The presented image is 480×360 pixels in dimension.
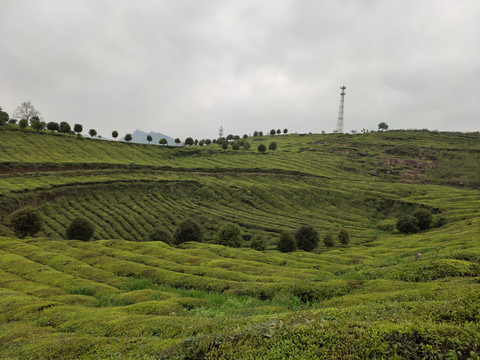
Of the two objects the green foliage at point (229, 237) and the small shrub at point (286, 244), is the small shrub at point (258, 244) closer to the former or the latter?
the green foliage at point (229, 237)

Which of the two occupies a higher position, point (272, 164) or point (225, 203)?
point (272, 164)

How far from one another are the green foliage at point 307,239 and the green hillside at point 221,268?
2.78 m

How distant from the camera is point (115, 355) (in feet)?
27.0

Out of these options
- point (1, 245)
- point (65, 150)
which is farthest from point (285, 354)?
point (65, 150)

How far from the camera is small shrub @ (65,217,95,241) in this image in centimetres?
4531

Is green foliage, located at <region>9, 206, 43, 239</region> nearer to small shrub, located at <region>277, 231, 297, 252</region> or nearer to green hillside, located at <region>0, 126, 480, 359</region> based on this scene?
green hillside, located at <region>0, 126, 480, 359</region>

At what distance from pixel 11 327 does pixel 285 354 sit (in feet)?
46.2

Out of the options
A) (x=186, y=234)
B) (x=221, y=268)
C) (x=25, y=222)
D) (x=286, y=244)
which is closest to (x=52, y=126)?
(x=25, y=222)

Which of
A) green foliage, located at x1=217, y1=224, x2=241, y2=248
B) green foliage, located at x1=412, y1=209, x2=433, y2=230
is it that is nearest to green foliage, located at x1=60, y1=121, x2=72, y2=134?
green foliage, located at x1=217, y1=224, x2=241, y2=248

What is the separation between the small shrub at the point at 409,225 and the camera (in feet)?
190

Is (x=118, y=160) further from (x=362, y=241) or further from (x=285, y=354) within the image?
(x=285, y=354)

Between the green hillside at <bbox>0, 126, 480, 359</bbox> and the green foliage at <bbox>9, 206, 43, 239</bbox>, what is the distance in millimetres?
2766

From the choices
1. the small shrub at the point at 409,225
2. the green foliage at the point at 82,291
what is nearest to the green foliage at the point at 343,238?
the small shrub at the point at 409,225

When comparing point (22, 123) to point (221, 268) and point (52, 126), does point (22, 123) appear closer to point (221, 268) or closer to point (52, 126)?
point (52, 126)
